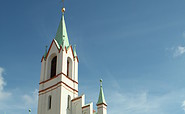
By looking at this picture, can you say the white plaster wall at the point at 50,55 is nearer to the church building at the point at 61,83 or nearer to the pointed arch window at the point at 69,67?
the church building at the point at 61,83

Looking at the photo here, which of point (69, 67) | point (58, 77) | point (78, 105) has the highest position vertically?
point (69, 67)

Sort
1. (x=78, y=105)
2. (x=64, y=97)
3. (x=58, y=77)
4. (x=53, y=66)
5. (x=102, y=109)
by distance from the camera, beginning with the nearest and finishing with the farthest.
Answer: (x=102, y=109) < (x=64, y=97) < (x=78, y=105) < (x=58, y=77) < (x=53, y=66)

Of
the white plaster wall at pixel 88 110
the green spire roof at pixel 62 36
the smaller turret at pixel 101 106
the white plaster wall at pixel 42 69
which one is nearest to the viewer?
the white plaster wall at pixel 88 110

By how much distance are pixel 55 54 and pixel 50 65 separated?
5.43 ft

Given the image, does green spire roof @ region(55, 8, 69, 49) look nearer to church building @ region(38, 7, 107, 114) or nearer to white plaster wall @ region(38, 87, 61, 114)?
church building @ region(38, 7, 107, 114)

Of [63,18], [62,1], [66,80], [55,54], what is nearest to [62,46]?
[55,54]

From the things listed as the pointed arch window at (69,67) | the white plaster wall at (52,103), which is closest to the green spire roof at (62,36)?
the pointed arch window at (69,67)

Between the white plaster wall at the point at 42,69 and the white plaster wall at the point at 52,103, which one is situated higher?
the white plaster wall at the point at 42,69

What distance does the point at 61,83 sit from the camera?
34.8m

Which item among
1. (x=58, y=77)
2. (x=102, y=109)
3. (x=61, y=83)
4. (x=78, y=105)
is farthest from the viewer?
(x=58, y=77)

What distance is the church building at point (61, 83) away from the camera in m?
33.5

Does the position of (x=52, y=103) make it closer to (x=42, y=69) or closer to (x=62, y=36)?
(x=42, y=69)

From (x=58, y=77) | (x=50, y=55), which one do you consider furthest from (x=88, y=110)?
(x=50, y=55)

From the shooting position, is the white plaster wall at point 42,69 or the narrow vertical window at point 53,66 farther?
the white plaster wall at point 42,69
